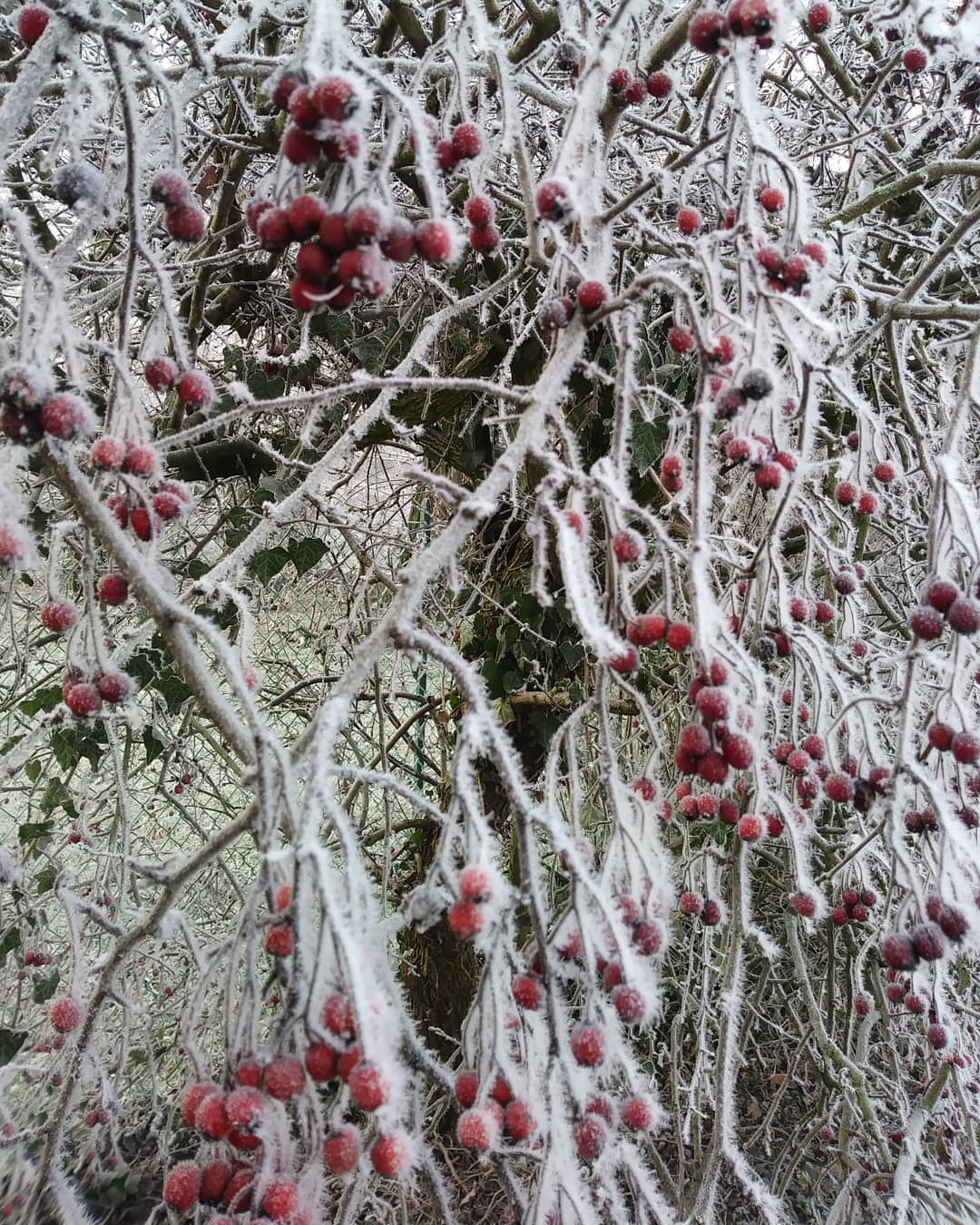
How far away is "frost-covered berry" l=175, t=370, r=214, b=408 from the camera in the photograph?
108 centimetres

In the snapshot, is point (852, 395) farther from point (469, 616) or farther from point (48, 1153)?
point (469, 616)

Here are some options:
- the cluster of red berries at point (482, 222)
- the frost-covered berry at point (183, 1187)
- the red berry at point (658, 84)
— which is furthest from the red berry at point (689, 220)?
the frost-covered berry at point (183, 1187)

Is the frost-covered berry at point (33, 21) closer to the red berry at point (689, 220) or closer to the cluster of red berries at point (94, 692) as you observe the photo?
the cluster of red berries at point (94, 692)

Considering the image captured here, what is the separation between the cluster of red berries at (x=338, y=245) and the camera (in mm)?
688

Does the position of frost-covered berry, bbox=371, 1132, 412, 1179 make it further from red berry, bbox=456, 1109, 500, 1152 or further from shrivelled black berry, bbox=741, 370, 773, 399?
shrivelled black berry, bbox=741, 370, 773, 399

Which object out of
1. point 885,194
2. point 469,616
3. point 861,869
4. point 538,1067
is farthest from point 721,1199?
A: point 885,194

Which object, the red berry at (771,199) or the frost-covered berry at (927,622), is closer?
the frost-covered berry at (927,622)

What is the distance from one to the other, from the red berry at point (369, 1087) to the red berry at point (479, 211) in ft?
2.97

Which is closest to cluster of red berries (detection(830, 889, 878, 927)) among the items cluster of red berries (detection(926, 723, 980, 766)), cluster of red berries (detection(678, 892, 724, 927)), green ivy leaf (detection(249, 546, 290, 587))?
cluster of red berries (detection(678, 892, 724, 927))

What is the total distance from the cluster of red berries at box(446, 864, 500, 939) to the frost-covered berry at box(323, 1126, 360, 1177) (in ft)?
0.66

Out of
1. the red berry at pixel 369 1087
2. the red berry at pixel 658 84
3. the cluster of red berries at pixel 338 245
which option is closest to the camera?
the red berry at pixel 369 1087

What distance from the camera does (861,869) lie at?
1572 mm

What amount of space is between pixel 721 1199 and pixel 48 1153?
2.28 meters

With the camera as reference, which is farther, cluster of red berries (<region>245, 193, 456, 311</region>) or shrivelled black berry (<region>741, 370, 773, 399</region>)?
shrivelled black berry (<region>741, 370, 773, 399</region>)
